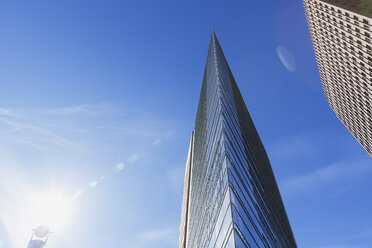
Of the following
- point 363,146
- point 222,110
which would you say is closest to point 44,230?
point 222,110

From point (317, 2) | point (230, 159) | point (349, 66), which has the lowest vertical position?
point (230, 159)

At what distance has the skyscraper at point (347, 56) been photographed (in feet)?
184

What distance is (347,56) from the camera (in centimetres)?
6350

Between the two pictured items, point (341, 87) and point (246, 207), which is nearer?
point (246, 207)

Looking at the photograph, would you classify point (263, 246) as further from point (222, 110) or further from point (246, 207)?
point (222, 110)

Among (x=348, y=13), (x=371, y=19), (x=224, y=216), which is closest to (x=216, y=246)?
(x=224, y=216)

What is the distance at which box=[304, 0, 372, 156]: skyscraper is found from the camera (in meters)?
56.0

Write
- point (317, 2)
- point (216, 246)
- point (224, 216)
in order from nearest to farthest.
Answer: point (224, 216)
point (216, 246)
point (317, 2)

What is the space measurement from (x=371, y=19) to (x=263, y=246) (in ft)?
178

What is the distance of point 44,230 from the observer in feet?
395

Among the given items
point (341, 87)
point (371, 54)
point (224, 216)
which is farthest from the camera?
point (341, 87)

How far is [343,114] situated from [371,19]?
4235 cm

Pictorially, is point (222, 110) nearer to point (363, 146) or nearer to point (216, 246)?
point (216, 246)

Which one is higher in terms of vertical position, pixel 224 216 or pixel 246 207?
pixel 246 207
